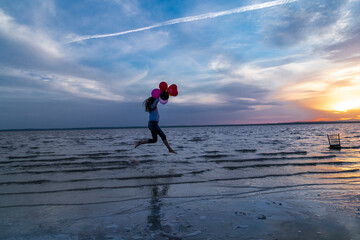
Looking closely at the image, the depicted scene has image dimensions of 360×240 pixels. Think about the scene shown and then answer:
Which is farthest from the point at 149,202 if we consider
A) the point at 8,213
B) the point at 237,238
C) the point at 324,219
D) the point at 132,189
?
the point at 324,219

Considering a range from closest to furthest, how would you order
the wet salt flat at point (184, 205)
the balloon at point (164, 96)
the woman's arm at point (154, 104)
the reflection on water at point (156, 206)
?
1. the wet salt flat at point (184, 205)
2. the reflection on water at point (156, 206)
3. the balloon at point (164, 96)
4. the woman's arm at point (154, 104)

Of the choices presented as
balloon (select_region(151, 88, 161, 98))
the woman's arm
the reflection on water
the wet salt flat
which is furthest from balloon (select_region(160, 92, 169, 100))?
the reflection on water

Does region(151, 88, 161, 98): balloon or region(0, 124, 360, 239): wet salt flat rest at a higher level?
region(151, 88, 161, 98): balloon

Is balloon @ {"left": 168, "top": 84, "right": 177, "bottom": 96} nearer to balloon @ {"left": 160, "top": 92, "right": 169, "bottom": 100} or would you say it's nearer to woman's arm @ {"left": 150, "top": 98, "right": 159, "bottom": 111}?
balloon @ {"left": 160, "top": 92, "right": 169, "bottom": 100}

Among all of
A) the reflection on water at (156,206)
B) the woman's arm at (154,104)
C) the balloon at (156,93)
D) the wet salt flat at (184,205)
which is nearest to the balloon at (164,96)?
the balloon at (156,93)

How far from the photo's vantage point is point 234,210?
4.54 m

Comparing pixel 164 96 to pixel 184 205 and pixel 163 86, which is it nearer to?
pixel 163 86

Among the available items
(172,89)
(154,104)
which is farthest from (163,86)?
(154,104)

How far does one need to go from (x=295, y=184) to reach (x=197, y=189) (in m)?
3.15

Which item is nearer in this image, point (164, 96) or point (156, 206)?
point (156, 206)

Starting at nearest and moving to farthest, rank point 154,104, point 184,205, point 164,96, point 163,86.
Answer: point 184,205 < point 164,96 < point 163,86 < point 154,104

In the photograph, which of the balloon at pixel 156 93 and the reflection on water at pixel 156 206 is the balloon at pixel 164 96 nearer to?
the balloon at pixel 156 93

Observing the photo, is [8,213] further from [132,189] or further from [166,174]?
[166,174]

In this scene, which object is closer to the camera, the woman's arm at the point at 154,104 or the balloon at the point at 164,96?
the balloon at the point at 164,96
